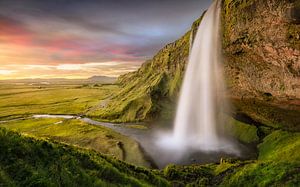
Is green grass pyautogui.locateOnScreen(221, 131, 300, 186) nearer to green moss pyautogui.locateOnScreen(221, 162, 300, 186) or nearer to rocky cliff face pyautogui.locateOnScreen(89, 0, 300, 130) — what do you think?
green moss pyautogui.locateOnScreen(221, 162, 300, 186)

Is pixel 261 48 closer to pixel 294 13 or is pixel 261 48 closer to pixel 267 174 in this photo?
pixel 294 13

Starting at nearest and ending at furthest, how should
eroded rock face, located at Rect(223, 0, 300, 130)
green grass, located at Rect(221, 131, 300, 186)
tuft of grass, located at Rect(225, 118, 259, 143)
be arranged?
→ 1. green grass, located at Rect(221, 131, 300, 186)
2. eroded rock face, located at Rect(223, 0, 300, 130)
3. tuft of grass, located at Rect(225, 118, 259, 143)

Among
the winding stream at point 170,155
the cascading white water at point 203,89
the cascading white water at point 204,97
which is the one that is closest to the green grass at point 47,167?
the winding stream at point 170,155

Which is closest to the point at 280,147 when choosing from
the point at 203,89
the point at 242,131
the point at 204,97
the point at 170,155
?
the point at 242,131

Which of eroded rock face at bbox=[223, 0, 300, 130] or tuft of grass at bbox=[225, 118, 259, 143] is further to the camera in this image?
tuft of grass at bbox=[225, 118, 259, 143]

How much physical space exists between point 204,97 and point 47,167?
64718mm

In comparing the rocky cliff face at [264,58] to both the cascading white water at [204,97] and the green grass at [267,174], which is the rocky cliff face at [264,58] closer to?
the cascading white water at [204,97]

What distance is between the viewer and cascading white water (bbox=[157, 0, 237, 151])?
6576 cm

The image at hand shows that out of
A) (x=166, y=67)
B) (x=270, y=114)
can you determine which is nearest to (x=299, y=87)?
(x=270, y=114)

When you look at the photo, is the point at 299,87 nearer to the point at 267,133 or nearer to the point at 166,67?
the point at 267,133

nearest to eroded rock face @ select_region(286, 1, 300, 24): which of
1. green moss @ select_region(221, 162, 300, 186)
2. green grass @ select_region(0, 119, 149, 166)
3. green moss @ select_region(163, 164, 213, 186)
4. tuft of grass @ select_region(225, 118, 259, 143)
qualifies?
green moss @ select_region(221, 162, 300, 186)

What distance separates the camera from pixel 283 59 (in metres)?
46.8

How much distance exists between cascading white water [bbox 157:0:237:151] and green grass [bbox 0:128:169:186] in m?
42.6

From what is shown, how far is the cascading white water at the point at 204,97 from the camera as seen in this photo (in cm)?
6576
